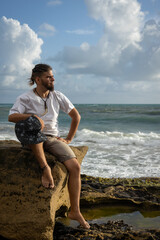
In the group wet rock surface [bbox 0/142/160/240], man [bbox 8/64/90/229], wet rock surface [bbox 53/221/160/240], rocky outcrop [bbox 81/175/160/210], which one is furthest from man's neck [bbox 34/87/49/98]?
rocky outcrop [bbox 81/175/160/210]

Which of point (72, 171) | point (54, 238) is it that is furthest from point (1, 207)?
point (72, 171)

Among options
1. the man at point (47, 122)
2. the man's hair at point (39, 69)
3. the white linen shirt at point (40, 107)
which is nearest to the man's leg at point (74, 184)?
the man at point (47, 122)

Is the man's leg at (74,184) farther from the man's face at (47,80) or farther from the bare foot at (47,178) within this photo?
the man's face at (47,80)

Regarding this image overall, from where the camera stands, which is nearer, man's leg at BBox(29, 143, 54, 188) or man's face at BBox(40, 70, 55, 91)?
man's leg at BBox(29, 143, 54, 188)

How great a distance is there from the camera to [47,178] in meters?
3.12

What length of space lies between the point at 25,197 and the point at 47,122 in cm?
103

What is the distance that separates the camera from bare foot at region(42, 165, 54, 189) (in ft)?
10.2

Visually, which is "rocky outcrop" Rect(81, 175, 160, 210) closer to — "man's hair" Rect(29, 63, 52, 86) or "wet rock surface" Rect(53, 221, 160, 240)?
"wet rock surface" Rect(53, 221, 160, 240)

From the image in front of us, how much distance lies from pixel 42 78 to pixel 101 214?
2.44 m

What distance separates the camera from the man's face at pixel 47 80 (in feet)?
11.0

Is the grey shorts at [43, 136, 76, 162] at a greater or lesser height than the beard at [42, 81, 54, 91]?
lesser

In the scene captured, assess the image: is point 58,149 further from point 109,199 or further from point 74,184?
point 109,199

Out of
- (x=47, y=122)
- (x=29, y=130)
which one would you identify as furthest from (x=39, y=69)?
(x=29, y=130)

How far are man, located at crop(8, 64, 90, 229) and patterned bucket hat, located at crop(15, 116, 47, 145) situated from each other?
0.18 feet
